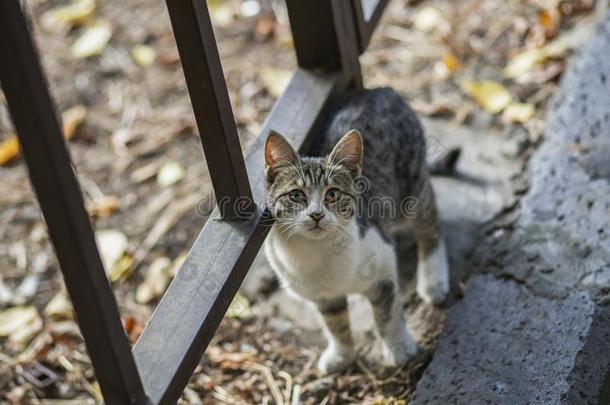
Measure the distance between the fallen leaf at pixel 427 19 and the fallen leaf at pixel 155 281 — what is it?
197 centimetres

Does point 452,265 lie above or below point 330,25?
below

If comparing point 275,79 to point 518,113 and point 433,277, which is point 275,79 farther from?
point 433,277

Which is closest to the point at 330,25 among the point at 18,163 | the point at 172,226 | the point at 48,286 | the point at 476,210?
the point at 476,210

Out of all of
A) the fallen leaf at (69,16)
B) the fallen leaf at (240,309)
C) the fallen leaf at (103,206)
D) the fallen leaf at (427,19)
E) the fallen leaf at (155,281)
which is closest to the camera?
the fallen leaf at (240,309)

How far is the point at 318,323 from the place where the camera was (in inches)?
134

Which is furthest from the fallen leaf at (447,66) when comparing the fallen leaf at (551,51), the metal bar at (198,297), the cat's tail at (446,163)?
the metal bar at (198,297)

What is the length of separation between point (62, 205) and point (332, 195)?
1087 mm

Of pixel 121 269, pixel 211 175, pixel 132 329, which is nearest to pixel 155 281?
pixel 121 269

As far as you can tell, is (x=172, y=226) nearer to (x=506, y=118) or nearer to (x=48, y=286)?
(x=48, y=286)

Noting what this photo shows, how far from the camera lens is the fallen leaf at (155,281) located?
3.54 metres

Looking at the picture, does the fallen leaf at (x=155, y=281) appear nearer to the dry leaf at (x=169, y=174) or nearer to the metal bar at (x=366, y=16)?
the dry leaf at (x=169, y=174)

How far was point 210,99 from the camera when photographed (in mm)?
2326

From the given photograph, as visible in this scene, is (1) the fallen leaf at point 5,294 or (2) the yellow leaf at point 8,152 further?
(2) the yellow leaf at point 8,152

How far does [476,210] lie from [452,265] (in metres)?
0.29
